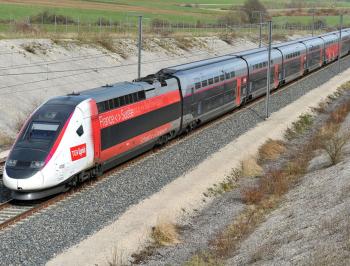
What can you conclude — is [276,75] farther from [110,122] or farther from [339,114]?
[110,122]

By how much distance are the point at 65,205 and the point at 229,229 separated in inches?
235

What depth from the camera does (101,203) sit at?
20.9m

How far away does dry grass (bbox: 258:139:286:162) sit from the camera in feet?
98.9

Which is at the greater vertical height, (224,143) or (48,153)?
(48,153)

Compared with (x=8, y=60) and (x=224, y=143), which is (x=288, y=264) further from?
(x=8, y=60)

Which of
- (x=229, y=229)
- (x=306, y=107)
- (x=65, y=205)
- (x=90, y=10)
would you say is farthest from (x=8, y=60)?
(x=90, y=10)

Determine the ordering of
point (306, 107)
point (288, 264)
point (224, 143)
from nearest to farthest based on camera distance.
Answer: point (288, 264) < point (224, 143) < point (306, 107)

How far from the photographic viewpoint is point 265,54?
44.6 m

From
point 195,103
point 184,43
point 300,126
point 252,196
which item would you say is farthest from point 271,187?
point 184,43

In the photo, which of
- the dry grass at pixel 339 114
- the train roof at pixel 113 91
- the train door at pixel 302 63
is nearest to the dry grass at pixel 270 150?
the dry grass at pixel 339 114

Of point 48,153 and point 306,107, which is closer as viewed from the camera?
point 48,153

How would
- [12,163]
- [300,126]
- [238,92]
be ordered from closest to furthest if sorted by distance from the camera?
[12,163], [300,126], [238,92]

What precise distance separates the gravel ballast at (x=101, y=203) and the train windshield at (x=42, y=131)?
257 cm

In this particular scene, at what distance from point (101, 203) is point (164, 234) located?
3.29 metres
